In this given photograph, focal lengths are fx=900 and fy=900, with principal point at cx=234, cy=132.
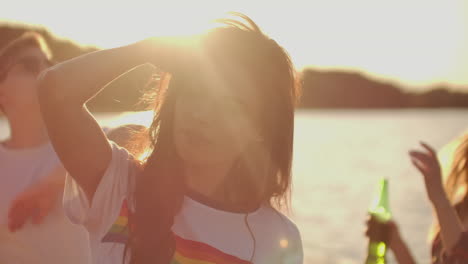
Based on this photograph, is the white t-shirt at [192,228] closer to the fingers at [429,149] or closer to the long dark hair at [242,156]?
the long dark hair at [242,156]

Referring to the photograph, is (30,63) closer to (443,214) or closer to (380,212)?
(380,212)

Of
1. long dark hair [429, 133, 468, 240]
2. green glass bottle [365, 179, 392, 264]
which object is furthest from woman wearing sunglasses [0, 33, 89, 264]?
long dark hair [429, 133, 468, 240]

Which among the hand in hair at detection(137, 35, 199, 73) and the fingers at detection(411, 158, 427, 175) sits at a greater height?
the hand in hair at detection(137, 35, 199, 73)

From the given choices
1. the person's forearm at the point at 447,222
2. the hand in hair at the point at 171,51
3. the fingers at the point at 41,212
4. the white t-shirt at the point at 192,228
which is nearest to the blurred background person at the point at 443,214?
the person's forearm at the point at 447,222

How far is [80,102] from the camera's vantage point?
2.62 metres

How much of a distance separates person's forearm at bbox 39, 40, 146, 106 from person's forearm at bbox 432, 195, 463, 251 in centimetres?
208

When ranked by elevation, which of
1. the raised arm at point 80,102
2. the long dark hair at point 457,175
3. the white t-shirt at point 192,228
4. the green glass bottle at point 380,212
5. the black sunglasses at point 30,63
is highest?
the raised arm at point 80,102

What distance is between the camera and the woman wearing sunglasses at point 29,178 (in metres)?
4.21

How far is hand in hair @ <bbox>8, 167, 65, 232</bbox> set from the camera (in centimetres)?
418

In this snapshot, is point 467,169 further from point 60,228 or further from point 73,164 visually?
point 73,164

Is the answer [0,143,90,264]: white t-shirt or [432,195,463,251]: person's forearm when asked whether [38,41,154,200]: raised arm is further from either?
[432,195,463,251]: person's forearm

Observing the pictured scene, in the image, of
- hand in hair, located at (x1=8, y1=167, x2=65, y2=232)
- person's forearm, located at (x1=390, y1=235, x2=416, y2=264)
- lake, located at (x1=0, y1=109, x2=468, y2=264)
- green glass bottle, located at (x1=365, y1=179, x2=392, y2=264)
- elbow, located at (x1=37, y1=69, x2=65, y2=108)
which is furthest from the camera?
lake, located at (x1=0, y1=109, x2=468, y2=264)

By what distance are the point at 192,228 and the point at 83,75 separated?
2.07ft

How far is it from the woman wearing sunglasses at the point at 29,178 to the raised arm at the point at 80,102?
61.8 inches
